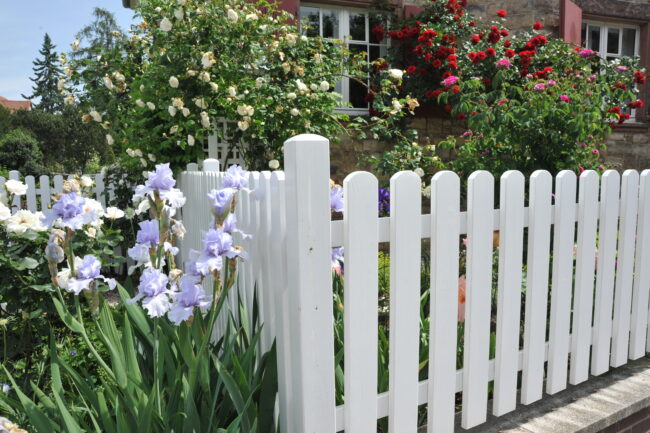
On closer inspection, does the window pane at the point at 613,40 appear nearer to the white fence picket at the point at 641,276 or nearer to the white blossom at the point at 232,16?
the white blossom at the point at 232,16

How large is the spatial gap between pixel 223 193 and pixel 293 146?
9.6 inches

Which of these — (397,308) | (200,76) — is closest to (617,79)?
(200,76)

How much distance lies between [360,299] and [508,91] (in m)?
4.67

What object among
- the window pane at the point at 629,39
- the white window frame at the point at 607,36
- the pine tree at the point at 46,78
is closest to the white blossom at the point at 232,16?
the white window frame at the point at 607,36

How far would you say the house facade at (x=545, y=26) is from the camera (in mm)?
6004

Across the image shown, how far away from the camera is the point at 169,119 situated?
4043 mm

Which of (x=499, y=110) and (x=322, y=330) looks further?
(x=499, y=110)

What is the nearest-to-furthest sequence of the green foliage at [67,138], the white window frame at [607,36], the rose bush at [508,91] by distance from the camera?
the rose bush at [508,91] < the white window frame at [607,36] < the green foliage at [67,138]

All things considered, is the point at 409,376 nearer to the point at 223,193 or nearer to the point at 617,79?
the point at 223,193

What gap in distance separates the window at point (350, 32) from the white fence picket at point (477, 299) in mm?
4258

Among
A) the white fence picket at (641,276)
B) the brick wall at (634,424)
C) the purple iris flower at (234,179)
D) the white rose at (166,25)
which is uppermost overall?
the white rose at (166,25)

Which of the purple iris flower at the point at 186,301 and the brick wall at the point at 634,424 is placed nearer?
the purple iris flower at the point at 186,301

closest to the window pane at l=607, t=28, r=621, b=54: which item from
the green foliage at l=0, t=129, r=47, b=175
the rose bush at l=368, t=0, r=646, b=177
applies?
the rose bush at l=368, t=0, r=646, b=177

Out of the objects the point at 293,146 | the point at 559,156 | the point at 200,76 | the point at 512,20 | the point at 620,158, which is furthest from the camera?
the point at 620,158
